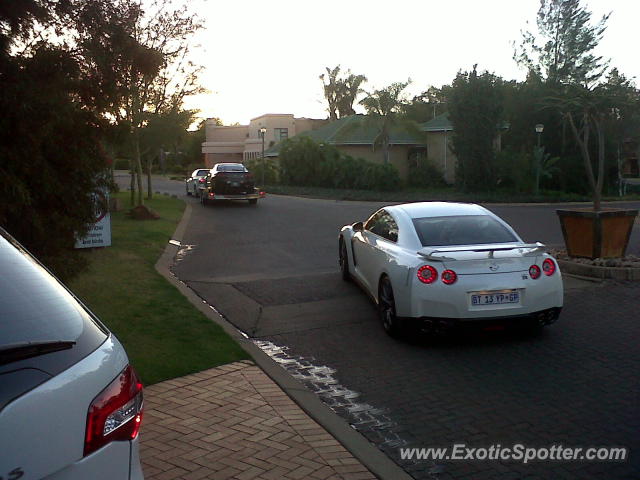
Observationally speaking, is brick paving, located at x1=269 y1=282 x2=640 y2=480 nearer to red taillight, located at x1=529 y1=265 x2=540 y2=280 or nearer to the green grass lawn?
red taillight, located at x1=529 y1=265 x2=540 y2=280

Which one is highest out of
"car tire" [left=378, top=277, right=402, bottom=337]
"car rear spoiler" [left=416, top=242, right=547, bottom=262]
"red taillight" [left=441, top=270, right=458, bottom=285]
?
"car rear spoiler" [left=416, top=242, right=547, bottom=262]

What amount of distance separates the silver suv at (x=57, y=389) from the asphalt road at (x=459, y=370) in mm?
2492

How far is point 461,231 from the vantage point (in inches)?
316

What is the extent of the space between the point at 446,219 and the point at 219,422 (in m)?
4.11

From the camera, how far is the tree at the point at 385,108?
147 feet

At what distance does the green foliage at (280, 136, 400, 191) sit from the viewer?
39.9 m

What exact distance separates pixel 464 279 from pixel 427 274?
37cm

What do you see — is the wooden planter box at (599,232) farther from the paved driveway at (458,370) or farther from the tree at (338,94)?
the tree at (338,94)

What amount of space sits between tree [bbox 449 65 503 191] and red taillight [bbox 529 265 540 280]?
29064mm

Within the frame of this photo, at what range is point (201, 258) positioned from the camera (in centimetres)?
1413

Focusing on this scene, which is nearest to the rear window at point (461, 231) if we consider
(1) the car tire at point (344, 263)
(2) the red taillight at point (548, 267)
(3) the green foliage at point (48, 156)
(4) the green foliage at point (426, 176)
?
(2) the red taillight at point (548, 267)

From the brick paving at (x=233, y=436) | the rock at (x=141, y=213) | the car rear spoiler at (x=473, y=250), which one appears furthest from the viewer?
the rock at (x=141, y=213)

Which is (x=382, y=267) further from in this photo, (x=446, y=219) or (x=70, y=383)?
(x=70, y=383)

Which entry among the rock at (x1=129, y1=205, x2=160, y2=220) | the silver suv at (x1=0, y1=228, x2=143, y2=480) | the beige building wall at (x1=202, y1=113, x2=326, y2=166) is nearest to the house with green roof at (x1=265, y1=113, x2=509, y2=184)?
the beige building wall at (x1=202, y1=113, x2=326, y2=166)
